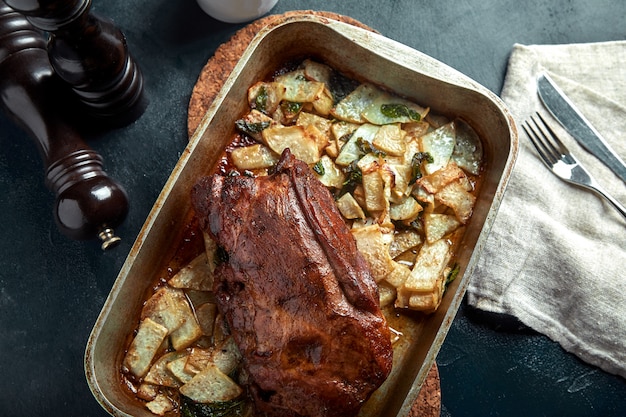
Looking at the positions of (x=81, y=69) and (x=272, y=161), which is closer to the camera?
(x=81, y=69)

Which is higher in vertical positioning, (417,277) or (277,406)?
(417,277)

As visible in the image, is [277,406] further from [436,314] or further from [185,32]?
[185,32]

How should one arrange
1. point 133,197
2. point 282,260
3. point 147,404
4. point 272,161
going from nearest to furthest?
point 282,260 → point 147,404 → point 272,161 → point 133,197

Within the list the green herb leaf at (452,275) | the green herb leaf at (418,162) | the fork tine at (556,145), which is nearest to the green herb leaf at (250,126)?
the green herb leaf at (418,162)

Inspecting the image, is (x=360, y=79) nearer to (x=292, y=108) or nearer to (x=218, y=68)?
(x=292, y=108)

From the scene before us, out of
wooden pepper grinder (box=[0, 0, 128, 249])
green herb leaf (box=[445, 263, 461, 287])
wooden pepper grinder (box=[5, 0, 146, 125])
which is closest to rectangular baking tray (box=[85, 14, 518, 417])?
green herb leaf (box=[445, 263, 461, 287])

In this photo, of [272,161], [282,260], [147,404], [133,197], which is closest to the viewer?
[282,260]

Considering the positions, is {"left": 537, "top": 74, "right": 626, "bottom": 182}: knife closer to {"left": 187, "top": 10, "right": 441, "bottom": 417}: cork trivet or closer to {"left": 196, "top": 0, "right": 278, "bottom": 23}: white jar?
{"left": 187, "top": 10, "right": 441, "bottom": 417}: cork trivet

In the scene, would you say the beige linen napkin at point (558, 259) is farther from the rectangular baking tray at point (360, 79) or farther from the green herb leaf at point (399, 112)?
the green herb leaf at point (399, 112)

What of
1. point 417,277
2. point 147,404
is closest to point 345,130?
point 417,277
